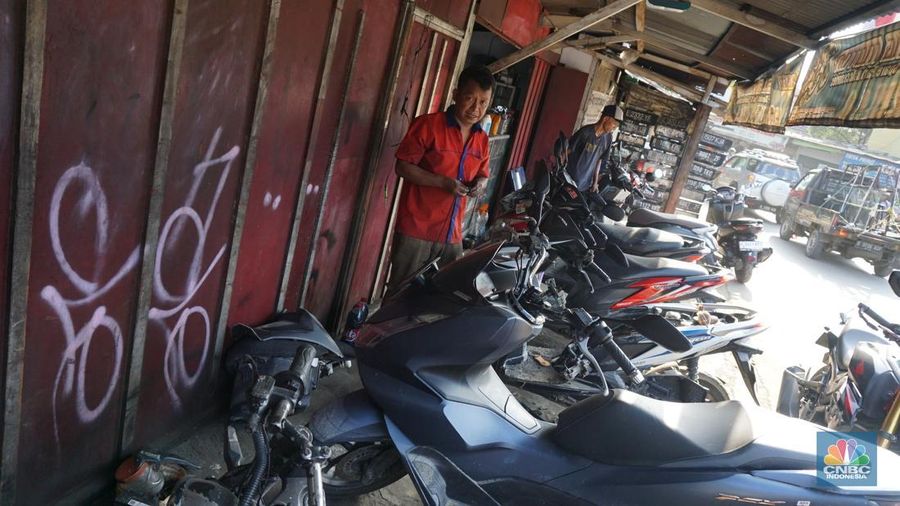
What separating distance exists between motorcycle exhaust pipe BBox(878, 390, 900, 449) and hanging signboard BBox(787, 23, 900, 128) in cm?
147

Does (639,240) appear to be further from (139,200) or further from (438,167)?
(139,200)

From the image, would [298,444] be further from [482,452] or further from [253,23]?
[253,23]

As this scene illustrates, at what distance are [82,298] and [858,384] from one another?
388 centimetres

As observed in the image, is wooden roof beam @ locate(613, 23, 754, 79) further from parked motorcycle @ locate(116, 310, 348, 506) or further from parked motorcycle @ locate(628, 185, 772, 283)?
parked motorcycle @ locate(116, 310, 348, 506)

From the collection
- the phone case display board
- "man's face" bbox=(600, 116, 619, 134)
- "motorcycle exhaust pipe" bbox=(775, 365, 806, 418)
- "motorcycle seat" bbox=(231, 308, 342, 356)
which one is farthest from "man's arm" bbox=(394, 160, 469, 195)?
the phone case display board

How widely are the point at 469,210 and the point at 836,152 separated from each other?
3366cm

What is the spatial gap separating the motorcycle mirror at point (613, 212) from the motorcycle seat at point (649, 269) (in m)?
0.80

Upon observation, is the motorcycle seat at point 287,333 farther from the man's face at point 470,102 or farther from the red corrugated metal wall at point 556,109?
the red corrugated metal wall at point 556,109

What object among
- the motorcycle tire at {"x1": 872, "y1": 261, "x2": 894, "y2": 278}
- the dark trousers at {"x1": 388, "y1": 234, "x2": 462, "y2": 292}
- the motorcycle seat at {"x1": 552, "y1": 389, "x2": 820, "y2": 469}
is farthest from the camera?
the motorcycle tire at {"x1": 872, "y1": 261, "x2": 894, "y2": 278}

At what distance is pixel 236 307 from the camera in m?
3.07

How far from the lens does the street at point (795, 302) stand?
589 centimetres

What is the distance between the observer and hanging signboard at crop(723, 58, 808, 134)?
5.69 meters

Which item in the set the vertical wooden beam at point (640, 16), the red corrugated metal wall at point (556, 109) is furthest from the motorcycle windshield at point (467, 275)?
the red corrugated metal wall at point (556, 109)

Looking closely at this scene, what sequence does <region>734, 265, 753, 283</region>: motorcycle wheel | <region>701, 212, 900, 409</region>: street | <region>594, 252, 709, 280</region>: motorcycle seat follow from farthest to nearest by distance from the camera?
<region>734, 265, 753, 283</region>: motorcycle wheel → <region>701, 212, 900, 409</region>: street → <region>594, 252, 709, 280</region>: motorcycle seat
